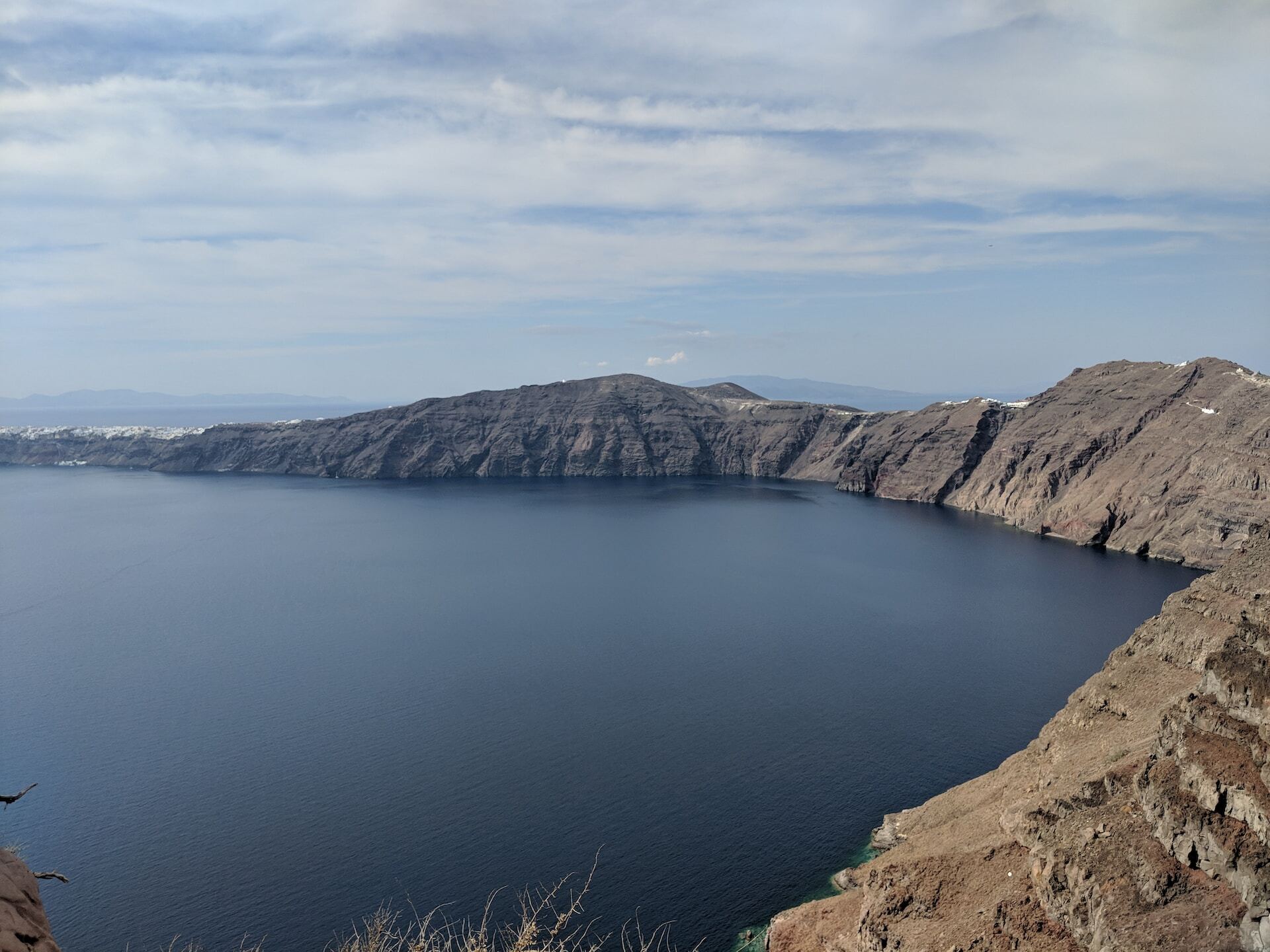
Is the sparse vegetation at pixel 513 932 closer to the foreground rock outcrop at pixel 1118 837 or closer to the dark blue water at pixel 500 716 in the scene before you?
the dark blue water at pixel 500 716

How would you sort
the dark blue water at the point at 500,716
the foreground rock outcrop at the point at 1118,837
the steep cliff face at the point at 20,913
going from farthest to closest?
the dark blue water at the point at 500,716, the foreground rock outcrop at the point at 1118,837, the steep cliff face at the point at 20,913

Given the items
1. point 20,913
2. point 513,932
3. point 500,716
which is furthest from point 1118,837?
point 500,716

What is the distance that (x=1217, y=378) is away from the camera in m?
156

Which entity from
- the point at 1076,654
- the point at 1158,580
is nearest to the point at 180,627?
the point at 1076,654

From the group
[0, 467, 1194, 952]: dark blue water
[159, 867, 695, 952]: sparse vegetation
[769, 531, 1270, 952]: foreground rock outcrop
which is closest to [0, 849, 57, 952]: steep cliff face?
[159, 867, 695, 952]: sparse vegetation

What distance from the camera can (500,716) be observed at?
234 feet

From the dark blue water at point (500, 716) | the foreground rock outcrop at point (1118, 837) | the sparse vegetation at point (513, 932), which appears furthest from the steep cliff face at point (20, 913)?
the dark blue water at point (500, 716)

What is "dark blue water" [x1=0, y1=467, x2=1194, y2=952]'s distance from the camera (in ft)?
159

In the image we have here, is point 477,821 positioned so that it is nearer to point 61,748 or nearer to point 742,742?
point 742,742

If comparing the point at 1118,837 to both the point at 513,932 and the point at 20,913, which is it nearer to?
the point at 513,932

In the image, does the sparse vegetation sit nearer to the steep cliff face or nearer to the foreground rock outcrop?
the foreground rock outcrop

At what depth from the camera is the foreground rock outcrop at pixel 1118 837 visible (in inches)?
1178

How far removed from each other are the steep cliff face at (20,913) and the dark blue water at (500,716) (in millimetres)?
34943

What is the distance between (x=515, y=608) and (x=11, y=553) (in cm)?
10633
